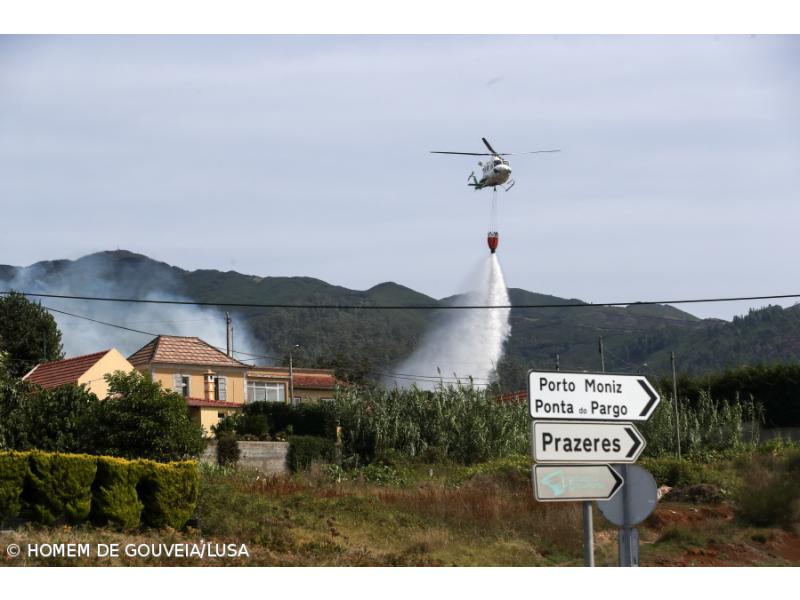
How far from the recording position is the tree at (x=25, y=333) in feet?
244

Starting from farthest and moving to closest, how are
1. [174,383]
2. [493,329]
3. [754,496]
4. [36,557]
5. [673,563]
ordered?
[493,329]
[174,383]
[754,496]
[673,563]
[36,557]

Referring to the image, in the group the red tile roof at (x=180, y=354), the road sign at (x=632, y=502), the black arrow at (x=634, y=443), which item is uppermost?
the red tile roof at (x=180, y=354)

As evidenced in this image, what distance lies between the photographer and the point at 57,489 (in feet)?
Result: 77.2

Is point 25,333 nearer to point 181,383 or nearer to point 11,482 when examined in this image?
point 181,383

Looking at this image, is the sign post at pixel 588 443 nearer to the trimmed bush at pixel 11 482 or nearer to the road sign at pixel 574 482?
the road sign at pixel 574 482

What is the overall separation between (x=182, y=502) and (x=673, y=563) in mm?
11630

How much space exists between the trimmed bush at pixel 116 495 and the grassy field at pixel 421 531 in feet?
2.22

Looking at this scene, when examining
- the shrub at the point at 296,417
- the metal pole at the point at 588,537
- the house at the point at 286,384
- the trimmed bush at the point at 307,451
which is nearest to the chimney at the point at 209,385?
the house at the point at 286,384

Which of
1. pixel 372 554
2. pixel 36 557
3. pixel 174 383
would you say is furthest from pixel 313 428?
pixel 36 557

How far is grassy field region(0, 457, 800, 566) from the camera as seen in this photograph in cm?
2214

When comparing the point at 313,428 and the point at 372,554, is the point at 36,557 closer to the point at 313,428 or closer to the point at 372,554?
the point at 372,554

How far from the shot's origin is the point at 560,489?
12023 mm

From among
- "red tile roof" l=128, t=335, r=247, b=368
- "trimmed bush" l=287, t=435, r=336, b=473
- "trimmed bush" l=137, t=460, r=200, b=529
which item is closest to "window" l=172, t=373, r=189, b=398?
"red tile roof" l=128, t=335, r=247, b=368

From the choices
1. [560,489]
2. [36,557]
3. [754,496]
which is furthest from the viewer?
[754,496]
